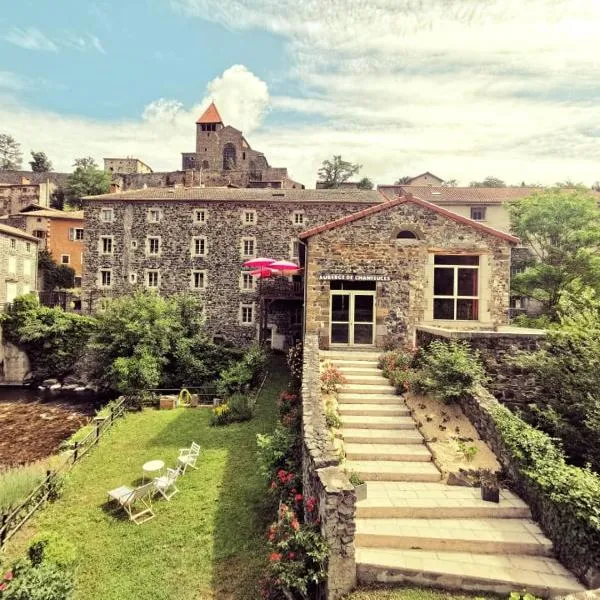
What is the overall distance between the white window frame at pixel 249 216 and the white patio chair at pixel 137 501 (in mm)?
22231

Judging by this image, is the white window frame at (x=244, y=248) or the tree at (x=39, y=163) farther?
the tree at (x=39, y=163)

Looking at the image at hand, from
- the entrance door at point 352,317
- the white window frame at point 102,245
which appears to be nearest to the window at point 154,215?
the white window frame at point 102,245

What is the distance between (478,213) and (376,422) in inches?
1187

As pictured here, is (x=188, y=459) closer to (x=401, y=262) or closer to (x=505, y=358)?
(x=505, y=358)

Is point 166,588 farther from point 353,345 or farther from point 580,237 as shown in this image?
point 580,237

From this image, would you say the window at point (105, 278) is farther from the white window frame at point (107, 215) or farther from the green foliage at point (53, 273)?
the green foliage at point (53, 273)

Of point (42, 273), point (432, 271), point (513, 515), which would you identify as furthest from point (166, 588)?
point (42, 273)

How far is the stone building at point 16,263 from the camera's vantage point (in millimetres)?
27375

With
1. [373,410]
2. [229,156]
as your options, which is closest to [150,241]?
[373,410]

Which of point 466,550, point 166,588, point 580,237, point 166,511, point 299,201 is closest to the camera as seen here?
point 466,550

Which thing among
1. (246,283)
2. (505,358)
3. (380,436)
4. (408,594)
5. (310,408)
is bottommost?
(408,594)

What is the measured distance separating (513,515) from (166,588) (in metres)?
5.97

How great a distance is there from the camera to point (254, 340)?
2805 centimetres

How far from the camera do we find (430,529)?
568 cm
